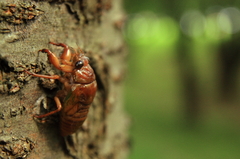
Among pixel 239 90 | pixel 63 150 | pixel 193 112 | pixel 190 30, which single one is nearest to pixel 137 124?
pixel 193 112

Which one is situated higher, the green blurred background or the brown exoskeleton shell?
the brown exoskeleton shell

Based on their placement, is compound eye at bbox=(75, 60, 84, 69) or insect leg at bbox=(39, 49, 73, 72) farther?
compound eye at bbox=(75, 60, 84, 69)

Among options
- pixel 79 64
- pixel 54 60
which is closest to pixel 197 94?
pixel 79 64

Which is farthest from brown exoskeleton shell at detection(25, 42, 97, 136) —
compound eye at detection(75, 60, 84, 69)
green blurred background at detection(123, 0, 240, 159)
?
green blurred background at detection(123, 0, 240, 159)

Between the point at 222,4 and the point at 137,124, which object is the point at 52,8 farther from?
the point at 222,4

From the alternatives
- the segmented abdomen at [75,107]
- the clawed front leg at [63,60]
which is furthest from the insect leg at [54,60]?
the segmented abdomen at [75,107]

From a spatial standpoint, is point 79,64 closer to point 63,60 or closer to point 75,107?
point 63,60

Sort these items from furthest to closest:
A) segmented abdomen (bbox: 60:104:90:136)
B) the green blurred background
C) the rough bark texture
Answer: the green blurred background < segmented abdomen (bbox: 60:104:90:136) < the rough bark texture

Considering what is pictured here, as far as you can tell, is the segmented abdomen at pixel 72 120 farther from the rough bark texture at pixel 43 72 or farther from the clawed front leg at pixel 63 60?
the clawed front leg at pixel 63 60

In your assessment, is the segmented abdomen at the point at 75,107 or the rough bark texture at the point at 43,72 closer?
the rough bark texture at the point at 43,72

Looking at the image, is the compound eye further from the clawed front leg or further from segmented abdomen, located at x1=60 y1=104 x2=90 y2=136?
segmented abdomen, located at x1=60 y1=104 x2=90 y2=136
